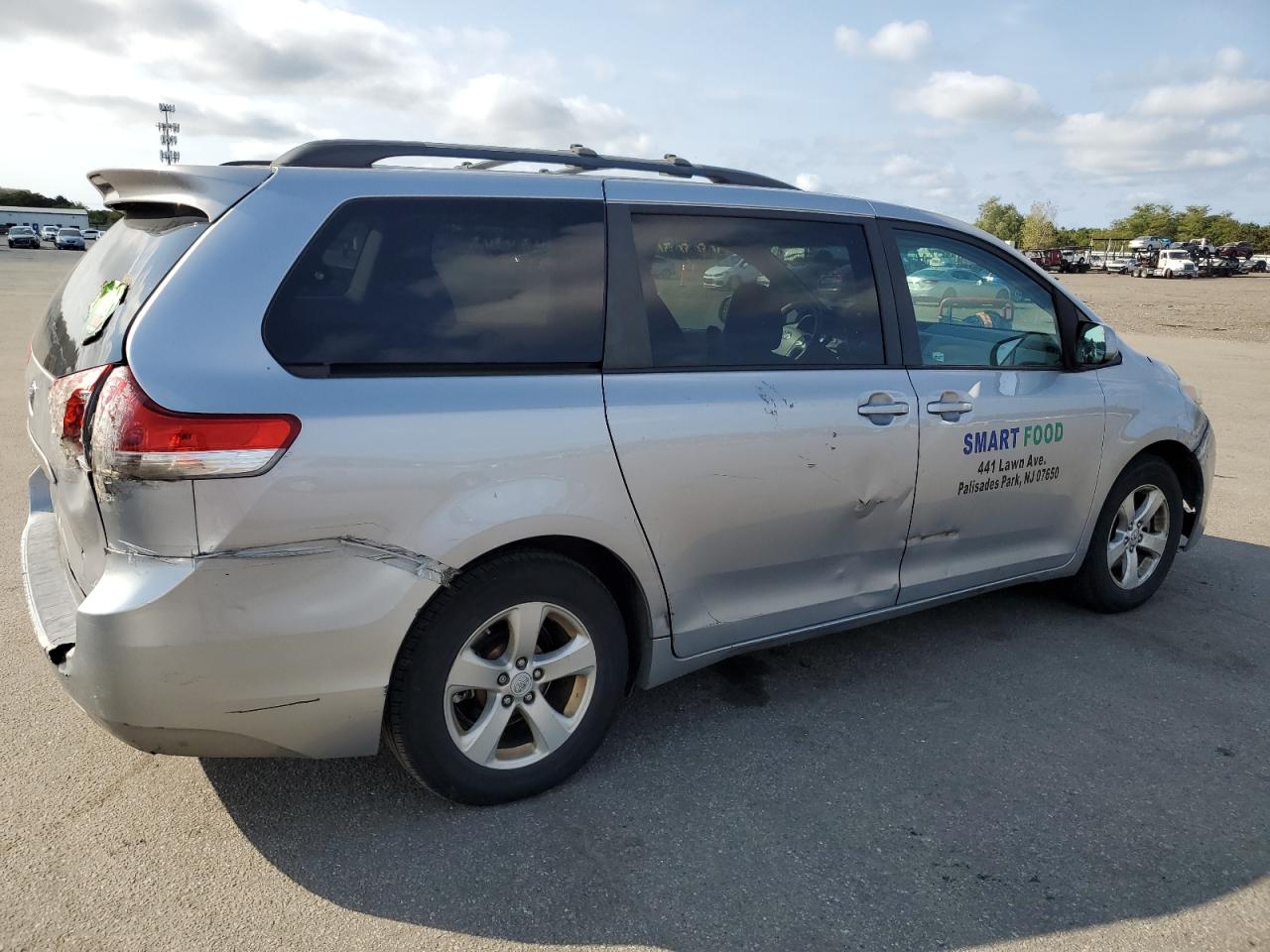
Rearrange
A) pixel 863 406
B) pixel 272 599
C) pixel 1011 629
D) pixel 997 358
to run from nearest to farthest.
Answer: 1. pixel 272 599
2. pixel 863 406
3. pixel 997 358
4. pixel 1011 629

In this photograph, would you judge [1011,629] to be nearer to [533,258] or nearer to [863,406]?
[863,406]

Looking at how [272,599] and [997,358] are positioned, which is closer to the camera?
[272,599]

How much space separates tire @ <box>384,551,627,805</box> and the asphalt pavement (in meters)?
0.14

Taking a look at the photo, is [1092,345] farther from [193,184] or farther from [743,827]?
[193,184]

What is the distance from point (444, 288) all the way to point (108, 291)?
0.91m

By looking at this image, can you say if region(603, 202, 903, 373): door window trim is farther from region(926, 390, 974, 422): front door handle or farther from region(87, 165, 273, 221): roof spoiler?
region(87, 165, 273, 221): roof spoiler

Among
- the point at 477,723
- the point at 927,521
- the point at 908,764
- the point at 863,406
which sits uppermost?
the point at 863,406

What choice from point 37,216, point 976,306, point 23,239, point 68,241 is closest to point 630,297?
point 976,306

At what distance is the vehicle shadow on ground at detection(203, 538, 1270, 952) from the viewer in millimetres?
2516

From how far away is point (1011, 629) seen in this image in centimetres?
443

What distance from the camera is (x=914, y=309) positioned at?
147 inches

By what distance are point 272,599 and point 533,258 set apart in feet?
3.96

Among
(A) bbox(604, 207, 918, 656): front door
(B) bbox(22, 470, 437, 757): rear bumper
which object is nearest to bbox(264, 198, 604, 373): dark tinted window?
(A) bbox(604, 207, 918, 656): front door

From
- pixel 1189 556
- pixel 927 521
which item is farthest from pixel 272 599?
pixel 1189 556
